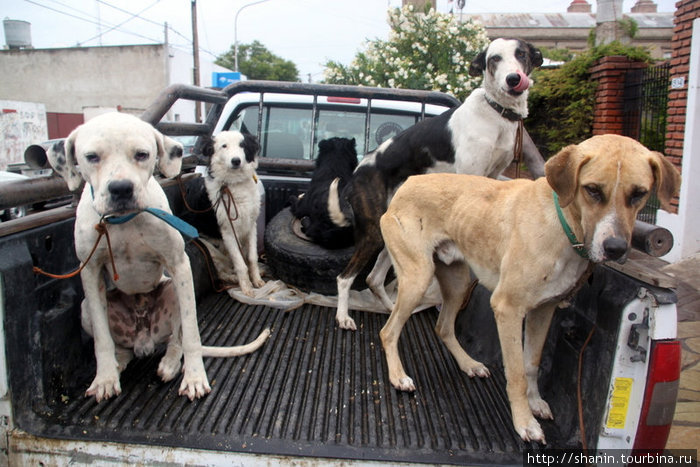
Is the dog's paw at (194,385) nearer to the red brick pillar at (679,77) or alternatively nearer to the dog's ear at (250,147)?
the dog's ear at (250,147)

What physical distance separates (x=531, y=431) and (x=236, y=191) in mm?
3077

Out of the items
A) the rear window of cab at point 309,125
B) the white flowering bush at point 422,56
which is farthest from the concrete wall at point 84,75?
the rear window of cab at point 309,125

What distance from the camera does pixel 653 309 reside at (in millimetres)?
1635

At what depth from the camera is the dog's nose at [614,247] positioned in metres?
1.71

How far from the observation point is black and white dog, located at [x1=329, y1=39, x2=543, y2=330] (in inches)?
132

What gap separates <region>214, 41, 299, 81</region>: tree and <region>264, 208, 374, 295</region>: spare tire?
57059mm

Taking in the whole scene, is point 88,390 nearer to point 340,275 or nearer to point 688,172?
point 340,275

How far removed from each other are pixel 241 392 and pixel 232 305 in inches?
49.5

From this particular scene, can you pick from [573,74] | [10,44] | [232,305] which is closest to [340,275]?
[232,305]

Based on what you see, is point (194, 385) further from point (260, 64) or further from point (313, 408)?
point (260, 64)

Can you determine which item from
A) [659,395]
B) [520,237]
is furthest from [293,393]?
[659,395]

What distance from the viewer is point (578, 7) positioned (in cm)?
4119

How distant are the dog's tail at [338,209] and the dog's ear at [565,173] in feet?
6.68

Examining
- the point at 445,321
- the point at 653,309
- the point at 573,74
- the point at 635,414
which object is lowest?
the point at 445,321
